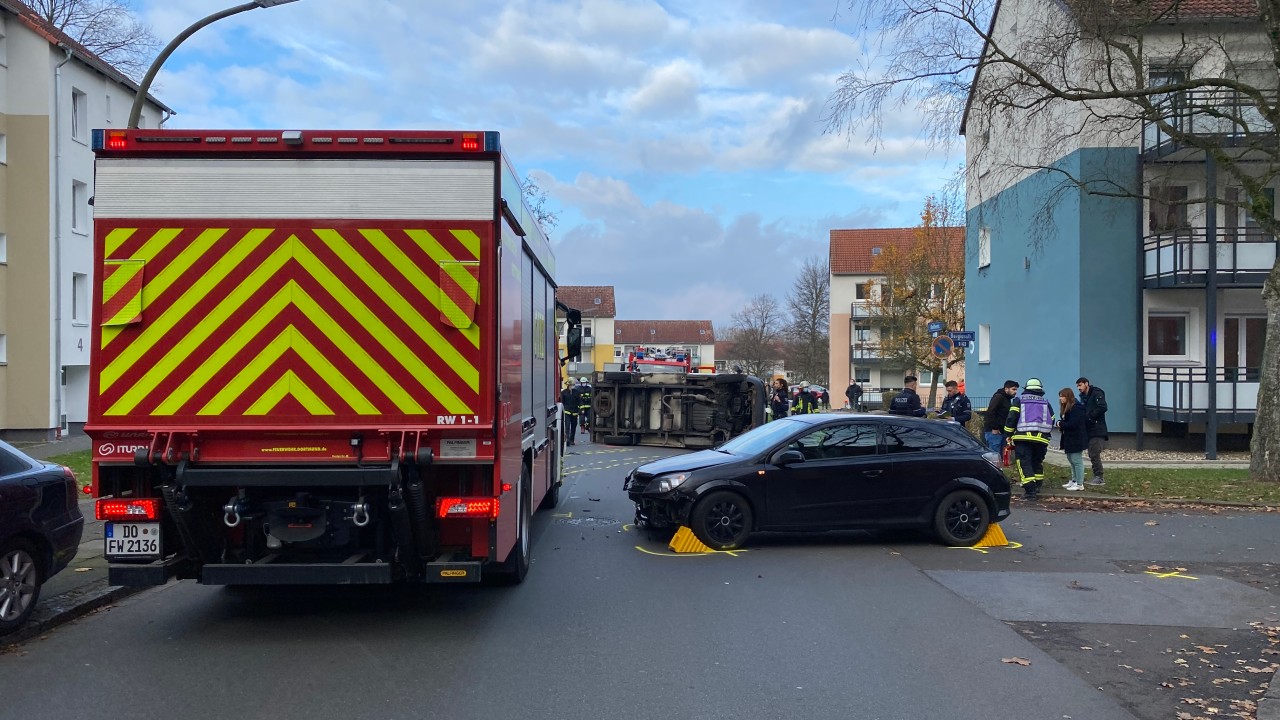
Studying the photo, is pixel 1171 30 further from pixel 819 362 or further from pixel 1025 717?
pixel 819 362

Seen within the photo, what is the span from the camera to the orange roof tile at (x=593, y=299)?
9562 centimetres

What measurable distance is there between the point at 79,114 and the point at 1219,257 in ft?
96.8

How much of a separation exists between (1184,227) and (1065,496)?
9302 mm

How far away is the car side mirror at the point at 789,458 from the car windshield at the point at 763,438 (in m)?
0.24

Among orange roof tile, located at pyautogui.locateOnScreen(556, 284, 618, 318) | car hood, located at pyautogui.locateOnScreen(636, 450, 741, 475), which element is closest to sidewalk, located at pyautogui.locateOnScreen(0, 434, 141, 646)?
car hood, located at pyautogui.locateOnScreen(636, 450, 741, 475)

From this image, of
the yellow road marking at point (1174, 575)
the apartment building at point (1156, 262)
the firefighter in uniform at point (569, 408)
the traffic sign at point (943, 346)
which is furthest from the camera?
the firefighter in uniform at point (569, 408)

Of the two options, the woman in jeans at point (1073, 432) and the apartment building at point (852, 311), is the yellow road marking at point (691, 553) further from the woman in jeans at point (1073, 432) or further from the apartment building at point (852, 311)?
the apartment building at point (852, 311)

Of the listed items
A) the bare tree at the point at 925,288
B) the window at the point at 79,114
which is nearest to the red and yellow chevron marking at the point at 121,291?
the window at the point at 79,114

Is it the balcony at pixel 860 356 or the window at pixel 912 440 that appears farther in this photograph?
the balcony at pixel 860 356

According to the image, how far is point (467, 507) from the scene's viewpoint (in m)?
6.34

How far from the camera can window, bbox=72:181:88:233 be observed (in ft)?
88.3

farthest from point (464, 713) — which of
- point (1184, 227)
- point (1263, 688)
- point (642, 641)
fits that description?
point (1184, 227)

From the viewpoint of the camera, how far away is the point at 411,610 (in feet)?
24.5

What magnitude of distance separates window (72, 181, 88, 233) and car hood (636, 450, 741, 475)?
22.7 meters
